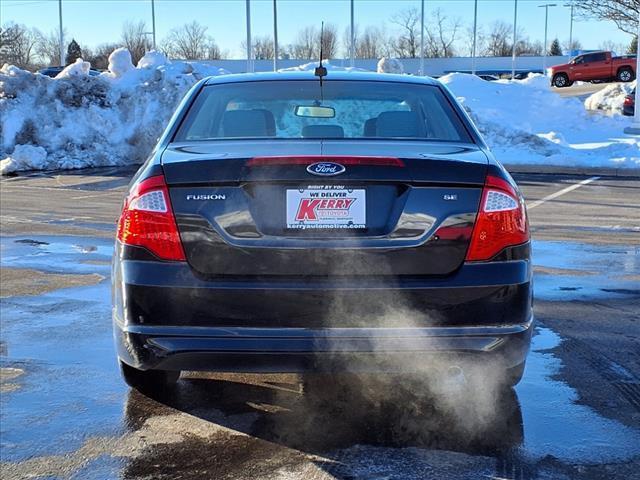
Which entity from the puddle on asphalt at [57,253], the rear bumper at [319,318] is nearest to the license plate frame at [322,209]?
the rear bumper at [319,318]

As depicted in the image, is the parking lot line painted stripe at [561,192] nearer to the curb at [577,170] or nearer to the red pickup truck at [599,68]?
the curb at [577,170]

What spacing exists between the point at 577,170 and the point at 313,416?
13749 mm

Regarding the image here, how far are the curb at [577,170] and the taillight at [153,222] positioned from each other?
14.2 metres

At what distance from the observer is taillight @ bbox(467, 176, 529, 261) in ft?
10.1

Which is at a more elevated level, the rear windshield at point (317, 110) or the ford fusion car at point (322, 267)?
the rear windshield at point (317, 110)

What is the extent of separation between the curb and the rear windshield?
491 inches

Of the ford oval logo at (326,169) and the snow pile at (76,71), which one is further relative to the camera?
the snow pile at (76,71)

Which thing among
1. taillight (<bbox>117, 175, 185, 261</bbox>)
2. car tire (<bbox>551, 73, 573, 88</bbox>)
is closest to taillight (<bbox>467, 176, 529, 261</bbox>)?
taillight (<bbox>117, 175, 185, 261</bbox>)

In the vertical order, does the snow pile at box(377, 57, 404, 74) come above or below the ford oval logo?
above

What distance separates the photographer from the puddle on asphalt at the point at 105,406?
3.38 meters

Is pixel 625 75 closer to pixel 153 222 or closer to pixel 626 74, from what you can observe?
pixel 626 74

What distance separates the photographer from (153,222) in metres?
3.10

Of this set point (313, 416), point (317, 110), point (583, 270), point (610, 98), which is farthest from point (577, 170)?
point (610, 98)

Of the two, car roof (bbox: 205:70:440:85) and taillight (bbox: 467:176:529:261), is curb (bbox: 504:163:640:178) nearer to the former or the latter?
car roof (bbox: 205:70:440:85)
